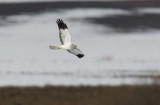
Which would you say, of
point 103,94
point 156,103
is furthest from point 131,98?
point 103,94

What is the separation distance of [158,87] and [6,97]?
336 inches

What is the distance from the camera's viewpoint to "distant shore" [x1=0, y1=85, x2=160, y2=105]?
1629 inches

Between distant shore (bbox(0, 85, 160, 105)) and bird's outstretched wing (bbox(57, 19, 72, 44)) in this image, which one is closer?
bird's outstretched wing (bbox(57, 19, 72, 44))

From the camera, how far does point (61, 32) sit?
32844 millimetres

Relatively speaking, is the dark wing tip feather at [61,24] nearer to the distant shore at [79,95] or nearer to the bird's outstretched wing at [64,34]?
the bird's outstretched wing at [64,34]

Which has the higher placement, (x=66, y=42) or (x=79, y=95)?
(x=79, y=95)

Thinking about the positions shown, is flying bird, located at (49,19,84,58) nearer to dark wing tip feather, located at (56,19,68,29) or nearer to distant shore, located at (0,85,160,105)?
dark wing tip feather, located at (56,19,68,29)

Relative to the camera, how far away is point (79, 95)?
47.1 meters

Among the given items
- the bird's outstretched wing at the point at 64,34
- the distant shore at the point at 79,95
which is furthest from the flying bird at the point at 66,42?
the distant shore at the point at 79,95

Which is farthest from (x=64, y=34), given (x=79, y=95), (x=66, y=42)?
(x=79, y=95)

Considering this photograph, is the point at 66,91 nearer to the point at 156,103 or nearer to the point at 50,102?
the point at 50,102

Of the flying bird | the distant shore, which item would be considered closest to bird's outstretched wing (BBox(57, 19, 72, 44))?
the flying bird

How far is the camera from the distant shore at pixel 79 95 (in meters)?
41.4

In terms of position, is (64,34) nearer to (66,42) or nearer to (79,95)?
(66,42)
